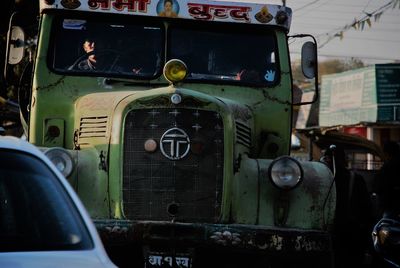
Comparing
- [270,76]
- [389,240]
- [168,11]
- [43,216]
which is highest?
[168,11]

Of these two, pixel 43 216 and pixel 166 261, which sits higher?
pixel 43 216

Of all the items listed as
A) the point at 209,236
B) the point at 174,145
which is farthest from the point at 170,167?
the point at 209,236

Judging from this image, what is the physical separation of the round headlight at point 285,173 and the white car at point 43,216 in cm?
327

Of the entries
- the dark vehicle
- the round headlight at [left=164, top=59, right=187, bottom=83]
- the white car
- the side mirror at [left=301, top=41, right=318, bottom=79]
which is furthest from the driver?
the white car

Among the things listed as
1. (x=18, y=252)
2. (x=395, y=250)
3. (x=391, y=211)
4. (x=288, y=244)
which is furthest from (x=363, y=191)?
(x=18, y=252)

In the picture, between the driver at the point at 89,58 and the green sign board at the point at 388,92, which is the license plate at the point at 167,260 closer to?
the driver at the point at 89,58

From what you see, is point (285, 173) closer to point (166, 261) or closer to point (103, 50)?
point (166, 261)

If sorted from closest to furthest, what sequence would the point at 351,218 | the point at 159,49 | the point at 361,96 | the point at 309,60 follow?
the point at 159,49
the point at 309,60
the point at 351,218
the point at 361,96

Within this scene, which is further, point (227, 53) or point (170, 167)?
point (227, 53)

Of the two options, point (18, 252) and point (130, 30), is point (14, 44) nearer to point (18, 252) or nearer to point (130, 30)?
point (130, 30)

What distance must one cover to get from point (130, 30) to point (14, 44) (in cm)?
102

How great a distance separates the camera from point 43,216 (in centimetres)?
365

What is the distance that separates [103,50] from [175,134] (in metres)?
1.75

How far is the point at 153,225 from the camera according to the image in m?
6.52
